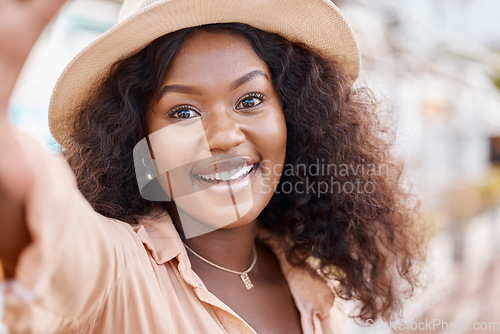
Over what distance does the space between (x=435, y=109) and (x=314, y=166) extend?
7999 millimetres

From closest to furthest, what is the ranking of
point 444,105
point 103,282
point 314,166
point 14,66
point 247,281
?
1. point 14,66
2. point 103,282
3. point 247,281
4. point 314,166
5. point 444,105

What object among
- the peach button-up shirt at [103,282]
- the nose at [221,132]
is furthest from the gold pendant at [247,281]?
the nose at [221,132]

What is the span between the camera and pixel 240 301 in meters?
1.45

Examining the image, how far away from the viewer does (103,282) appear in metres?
0.90

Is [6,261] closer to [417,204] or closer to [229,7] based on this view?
[229,7]

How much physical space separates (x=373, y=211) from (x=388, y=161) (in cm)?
25

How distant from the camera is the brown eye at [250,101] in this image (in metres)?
1.37

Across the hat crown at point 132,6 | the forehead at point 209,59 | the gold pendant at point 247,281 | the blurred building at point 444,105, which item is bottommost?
the blurred building at point 444,105

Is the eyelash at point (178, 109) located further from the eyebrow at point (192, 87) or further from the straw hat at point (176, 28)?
the straw hat at point (176, 28)

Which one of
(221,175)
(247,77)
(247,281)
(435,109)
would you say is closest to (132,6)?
(247,77)

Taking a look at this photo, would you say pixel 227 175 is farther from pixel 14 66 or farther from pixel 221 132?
pixel 14 66

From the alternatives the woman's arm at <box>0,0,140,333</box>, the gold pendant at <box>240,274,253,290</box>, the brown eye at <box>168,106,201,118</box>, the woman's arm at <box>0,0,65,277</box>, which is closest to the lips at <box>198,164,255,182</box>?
the brown eye at <box>168,106,201,118</box>

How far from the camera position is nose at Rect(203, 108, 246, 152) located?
4.25ft

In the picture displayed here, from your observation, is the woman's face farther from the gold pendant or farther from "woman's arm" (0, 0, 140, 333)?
"woman's arm" (0, 0, 140, 333)
